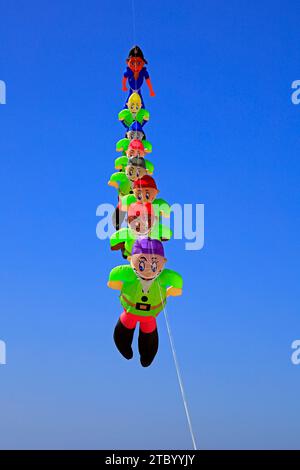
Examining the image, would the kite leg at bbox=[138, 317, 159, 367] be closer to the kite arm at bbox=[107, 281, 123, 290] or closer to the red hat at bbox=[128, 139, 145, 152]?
the kite arm at bbox=[107, 281, 123, 290]

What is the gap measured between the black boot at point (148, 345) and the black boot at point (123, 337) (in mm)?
171

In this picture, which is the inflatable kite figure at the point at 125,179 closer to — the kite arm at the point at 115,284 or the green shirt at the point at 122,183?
the green shirt at the point at 122,183

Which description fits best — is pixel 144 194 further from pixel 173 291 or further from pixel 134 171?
pixel 173 291

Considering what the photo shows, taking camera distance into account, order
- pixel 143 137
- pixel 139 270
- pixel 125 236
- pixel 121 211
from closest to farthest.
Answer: pixel 139 270 → pixel 125 236 → pixel 121 211 → pixel 143 137

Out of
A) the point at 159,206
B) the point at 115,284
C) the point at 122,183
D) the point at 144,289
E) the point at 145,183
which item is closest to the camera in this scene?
the point at 144,289

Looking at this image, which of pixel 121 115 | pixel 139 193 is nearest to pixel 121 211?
pixel 139 193

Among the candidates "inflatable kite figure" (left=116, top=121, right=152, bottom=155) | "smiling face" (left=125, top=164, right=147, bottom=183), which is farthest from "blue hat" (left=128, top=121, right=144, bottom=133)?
"smiling face" (left=125, top=164, right=147, bottom=183)

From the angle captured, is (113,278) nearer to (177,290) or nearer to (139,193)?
(177,290)

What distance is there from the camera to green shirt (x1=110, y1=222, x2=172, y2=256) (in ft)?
26.7

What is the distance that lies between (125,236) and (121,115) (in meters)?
4.93

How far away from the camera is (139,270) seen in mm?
7008

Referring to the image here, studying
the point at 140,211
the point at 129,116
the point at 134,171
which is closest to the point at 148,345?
the point at 140,211

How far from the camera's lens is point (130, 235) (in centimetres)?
816

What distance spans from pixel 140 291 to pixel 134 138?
5.46 meters
